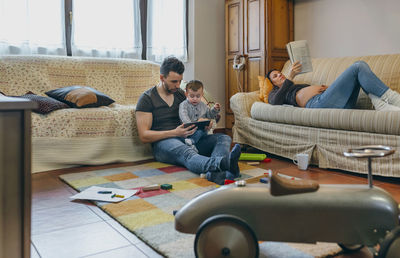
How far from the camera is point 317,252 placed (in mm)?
1230

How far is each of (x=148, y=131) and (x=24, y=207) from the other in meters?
1.91

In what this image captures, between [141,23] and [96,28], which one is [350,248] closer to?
[96,28]

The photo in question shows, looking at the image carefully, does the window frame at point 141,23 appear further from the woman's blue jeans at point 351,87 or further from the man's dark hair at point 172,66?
the woman's blue jeans at point 351,87

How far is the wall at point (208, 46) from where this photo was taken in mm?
4684

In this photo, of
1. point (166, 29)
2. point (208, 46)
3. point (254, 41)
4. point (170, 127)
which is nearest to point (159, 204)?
point (170, 127)

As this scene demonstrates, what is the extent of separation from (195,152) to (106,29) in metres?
2.34

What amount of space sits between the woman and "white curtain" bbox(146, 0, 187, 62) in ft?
5.79

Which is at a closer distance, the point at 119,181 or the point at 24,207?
the point at 24,207

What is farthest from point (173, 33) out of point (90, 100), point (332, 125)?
point (332, 125)

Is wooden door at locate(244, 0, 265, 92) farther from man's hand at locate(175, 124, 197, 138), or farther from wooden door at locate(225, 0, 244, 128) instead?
man's hand at locate(175, 124, 197, 138)

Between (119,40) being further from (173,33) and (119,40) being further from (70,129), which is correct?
(70,129)

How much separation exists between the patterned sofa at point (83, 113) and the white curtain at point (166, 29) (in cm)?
86

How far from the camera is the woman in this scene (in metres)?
2.38

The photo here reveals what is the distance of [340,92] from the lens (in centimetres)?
258
